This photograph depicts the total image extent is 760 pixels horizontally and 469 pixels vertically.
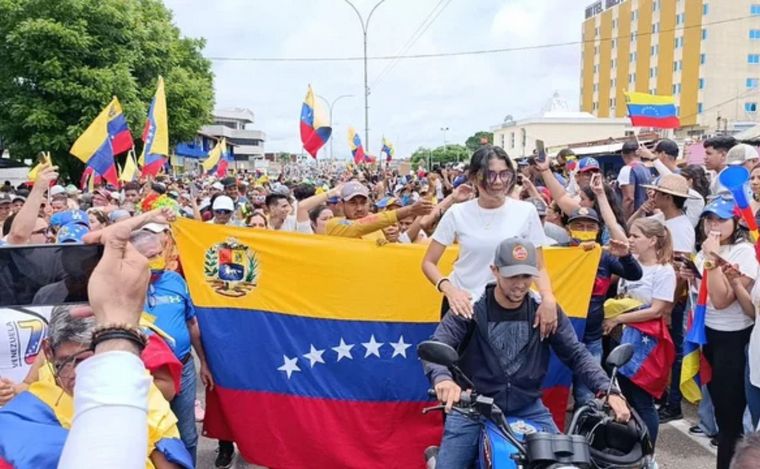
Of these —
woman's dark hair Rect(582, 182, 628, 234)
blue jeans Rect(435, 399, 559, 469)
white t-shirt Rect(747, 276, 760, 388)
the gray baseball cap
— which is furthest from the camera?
woman's dark hair Rect(582, 182, 628, 234)

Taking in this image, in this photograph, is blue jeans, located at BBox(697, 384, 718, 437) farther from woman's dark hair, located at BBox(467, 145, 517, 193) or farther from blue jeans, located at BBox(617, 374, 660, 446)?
woman's dark hair, located at BBox(467, 145, 517, 193)

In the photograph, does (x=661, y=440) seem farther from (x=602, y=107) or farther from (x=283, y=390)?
(x=602, y=107)

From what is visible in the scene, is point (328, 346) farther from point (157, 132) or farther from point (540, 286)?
point (157, 132)

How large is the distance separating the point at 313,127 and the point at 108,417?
1233cm

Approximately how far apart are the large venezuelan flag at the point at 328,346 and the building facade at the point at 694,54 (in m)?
59.8

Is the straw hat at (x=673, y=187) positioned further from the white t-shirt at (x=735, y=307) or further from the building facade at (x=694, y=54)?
the building facade at (x=694, y=54)

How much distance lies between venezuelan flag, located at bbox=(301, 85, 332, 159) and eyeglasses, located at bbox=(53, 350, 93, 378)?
1060 cm

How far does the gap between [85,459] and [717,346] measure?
166 inches

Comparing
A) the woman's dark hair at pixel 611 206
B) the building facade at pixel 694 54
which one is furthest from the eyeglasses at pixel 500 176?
the building facade at pixel 694 54

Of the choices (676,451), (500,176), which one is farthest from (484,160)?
(676,451)

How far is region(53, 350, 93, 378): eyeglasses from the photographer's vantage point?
7.86 ft

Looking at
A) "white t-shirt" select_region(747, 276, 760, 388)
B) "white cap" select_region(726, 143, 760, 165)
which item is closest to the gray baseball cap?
"white t-shirt" select_region(747, 276, 760, 388)

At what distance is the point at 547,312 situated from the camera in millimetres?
3480

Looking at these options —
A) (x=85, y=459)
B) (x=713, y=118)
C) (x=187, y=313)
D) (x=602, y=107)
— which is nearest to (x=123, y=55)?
(x=187, y=313)
